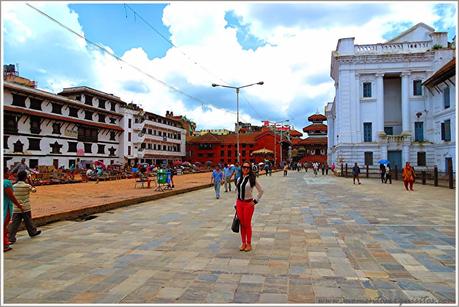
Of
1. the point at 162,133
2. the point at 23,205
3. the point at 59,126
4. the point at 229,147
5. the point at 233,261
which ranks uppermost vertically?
the point at 162,133

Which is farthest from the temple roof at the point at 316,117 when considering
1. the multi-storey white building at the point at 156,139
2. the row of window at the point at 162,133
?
the row of window at the point at 162,133

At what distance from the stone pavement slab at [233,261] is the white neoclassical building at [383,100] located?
29048 mm

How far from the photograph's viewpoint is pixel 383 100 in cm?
3894

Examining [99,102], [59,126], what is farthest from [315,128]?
[59,126]

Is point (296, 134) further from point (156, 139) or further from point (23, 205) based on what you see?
point (23, 205)

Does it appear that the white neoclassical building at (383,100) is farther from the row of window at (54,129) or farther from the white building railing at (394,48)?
the row of window at (54,129)

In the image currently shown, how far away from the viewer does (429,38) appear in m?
39.2

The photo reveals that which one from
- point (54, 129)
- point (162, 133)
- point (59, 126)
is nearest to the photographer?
point (54, 129)

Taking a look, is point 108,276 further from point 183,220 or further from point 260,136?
point 260,136

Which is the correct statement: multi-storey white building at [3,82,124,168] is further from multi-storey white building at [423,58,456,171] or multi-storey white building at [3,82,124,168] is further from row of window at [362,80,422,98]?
multi-storey white building at [423,58,456,171]

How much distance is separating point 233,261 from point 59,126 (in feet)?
133

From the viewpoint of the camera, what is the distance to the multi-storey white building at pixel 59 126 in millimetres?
34219

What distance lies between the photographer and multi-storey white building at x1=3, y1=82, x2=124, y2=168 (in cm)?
3422

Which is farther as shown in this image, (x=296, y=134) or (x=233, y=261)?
(x=296, y=134)
